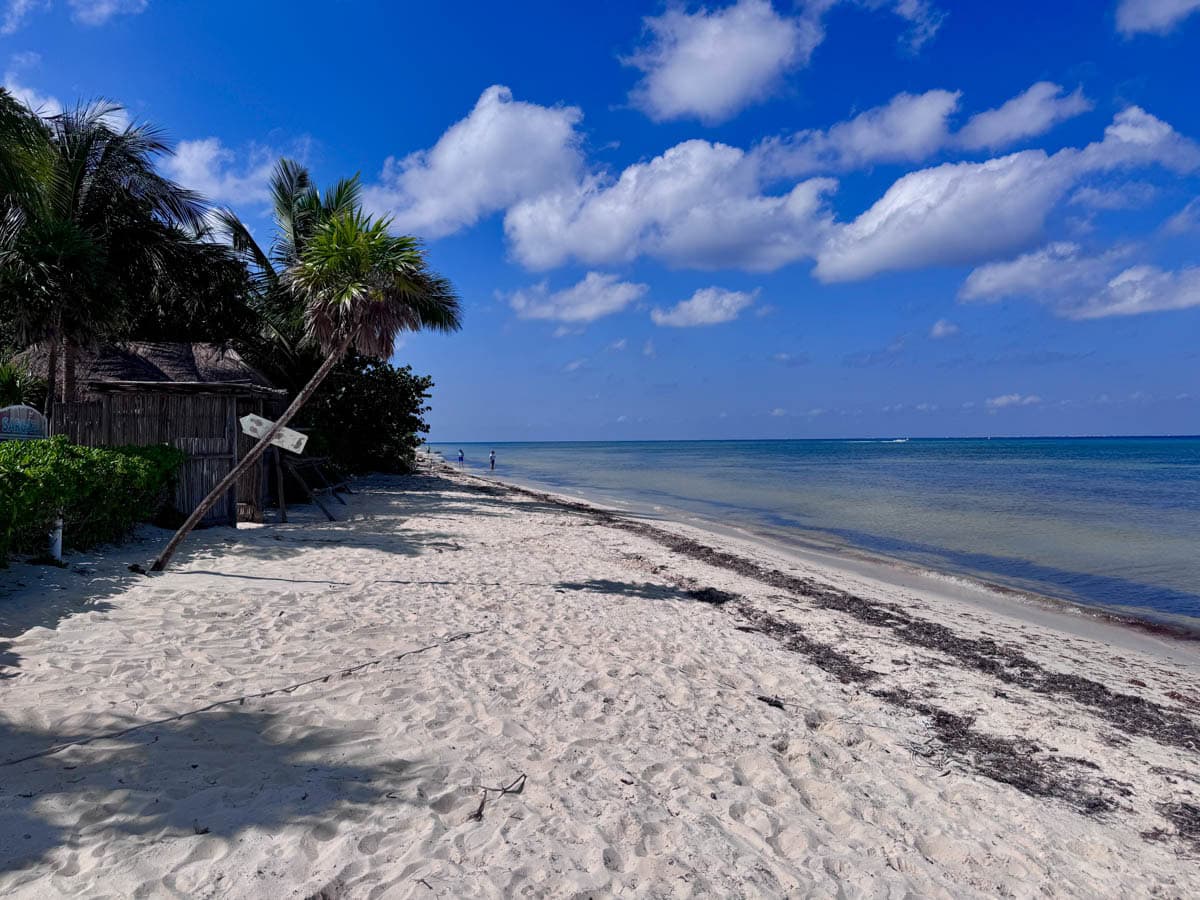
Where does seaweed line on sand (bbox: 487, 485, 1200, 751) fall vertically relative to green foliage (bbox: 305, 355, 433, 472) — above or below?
below

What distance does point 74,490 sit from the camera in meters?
6.73

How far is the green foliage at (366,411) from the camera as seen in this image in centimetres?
2238

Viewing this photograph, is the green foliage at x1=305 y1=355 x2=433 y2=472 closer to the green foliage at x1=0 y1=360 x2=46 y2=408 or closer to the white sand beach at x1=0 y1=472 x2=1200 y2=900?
the green foliage at x1=0 y1=360 x2=46 y2=408

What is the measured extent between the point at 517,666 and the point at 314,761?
191cm

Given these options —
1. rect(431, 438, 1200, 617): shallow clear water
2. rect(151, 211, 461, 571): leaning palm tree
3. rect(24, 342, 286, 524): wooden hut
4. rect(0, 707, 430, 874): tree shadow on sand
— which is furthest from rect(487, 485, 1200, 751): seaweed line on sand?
rect(24, 342, 286, 524): wooden hut

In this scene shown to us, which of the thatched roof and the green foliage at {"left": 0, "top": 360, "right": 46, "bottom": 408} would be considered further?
the green foliage at {"left": 0, "top": 360, "right": 46, "bottom": 408}

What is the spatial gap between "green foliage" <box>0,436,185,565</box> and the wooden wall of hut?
0.85 m

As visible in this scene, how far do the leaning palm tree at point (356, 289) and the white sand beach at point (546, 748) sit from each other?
2.46 m

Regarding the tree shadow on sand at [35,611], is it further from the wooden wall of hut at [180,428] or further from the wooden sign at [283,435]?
the wooden wall of hut at [180,428]

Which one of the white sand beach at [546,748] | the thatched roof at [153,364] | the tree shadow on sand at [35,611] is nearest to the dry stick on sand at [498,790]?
the white sand beach at [546,748]

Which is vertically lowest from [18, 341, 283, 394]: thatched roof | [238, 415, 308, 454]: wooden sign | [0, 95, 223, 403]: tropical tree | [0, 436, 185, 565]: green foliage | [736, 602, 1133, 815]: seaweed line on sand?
[736, 602, 1133, 815]: seaweed line on sand

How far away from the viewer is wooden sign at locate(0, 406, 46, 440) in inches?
352

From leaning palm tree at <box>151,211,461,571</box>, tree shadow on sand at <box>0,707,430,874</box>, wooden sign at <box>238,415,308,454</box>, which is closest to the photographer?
tree shadow on sand at <box>0,707,430,874</box>

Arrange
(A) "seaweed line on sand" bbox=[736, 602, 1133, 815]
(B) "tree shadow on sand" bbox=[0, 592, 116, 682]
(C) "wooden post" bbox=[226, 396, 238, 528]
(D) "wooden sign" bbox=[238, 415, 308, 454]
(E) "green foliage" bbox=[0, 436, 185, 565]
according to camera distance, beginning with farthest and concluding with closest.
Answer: (C) "wooden post" bbox=[226, 396, 238, 528] → (D) "wooden sign" bbox=[238, 415, 308, 454] → (E) "green foliage" bbox=[0, 436, 185, 565] → (B) "tree shadow on sand" bbox=[0, 592, 116, 682] → (A) "seaweed line on sand" bbox=[736, 602, 1133, 815]
